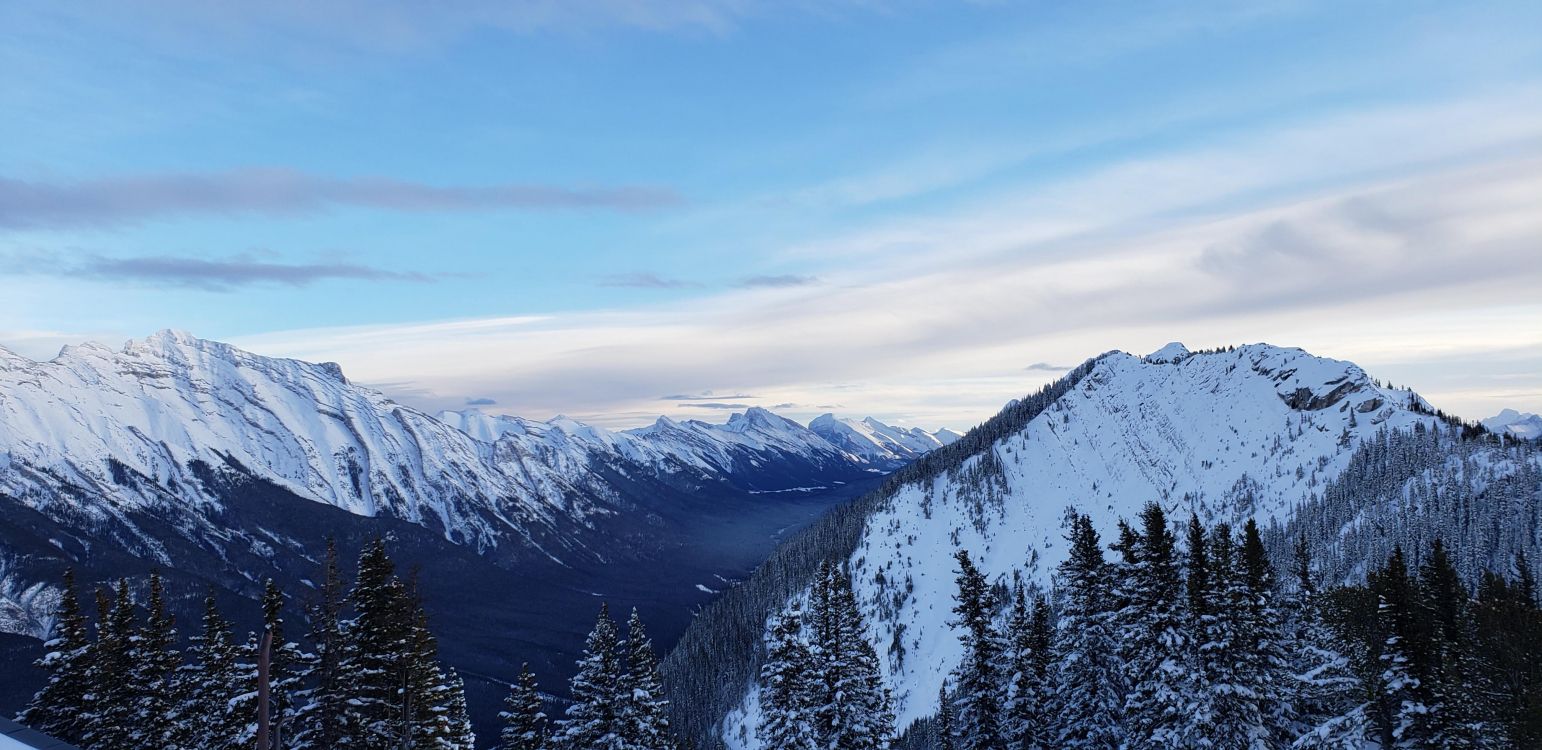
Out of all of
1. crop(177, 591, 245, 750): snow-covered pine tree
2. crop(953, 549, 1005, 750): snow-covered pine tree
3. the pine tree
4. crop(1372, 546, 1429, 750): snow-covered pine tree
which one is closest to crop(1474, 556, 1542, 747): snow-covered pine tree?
crop(1372, 546, 1429, 750): snow-covered pine tree

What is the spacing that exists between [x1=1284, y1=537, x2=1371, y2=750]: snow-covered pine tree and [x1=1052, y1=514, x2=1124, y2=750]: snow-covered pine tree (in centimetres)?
628

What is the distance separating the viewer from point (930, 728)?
565 feet

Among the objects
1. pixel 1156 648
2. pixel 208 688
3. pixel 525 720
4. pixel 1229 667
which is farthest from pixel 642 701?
pixel 1229 667

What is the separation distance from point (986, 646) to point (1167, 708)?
7789mm

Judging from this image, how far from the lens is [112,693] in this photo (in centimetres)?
4238

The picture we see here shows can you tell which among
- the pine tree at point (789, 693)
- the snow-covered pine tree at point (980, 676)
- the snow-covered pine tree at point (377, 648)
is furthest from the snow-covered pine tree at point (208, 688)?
the snow-covered pine tree at point (980, 676)

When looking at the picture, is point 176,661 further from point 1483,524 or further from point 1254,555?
point 1483,524

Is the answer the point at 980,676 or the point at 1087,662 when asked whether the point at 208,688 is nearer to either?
the point at 980,676

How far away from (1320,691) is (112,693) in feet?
182

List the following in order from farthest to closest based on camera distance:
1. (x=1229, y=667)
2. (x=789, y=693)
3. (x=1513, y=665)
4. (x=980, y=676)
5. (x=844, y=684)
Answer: (x=1513, y=665)
(x=980, y=676)
(x=789, y=693)
(x=844, y=684)
(x=1229, y=667)

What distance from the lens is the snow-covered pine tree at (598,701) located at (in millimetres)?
37781

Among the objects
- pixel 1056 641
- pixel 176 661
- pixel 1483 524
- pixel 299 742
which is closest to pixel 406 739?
pixel 299 742

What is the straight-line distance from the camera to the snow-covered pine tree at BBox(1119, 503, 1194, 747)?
2966cm

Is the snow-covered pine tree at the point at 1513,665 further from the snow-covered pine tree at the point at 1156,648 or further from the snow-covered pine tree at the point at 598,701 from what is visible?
the snow-covered pine tree at the point at 598,701
